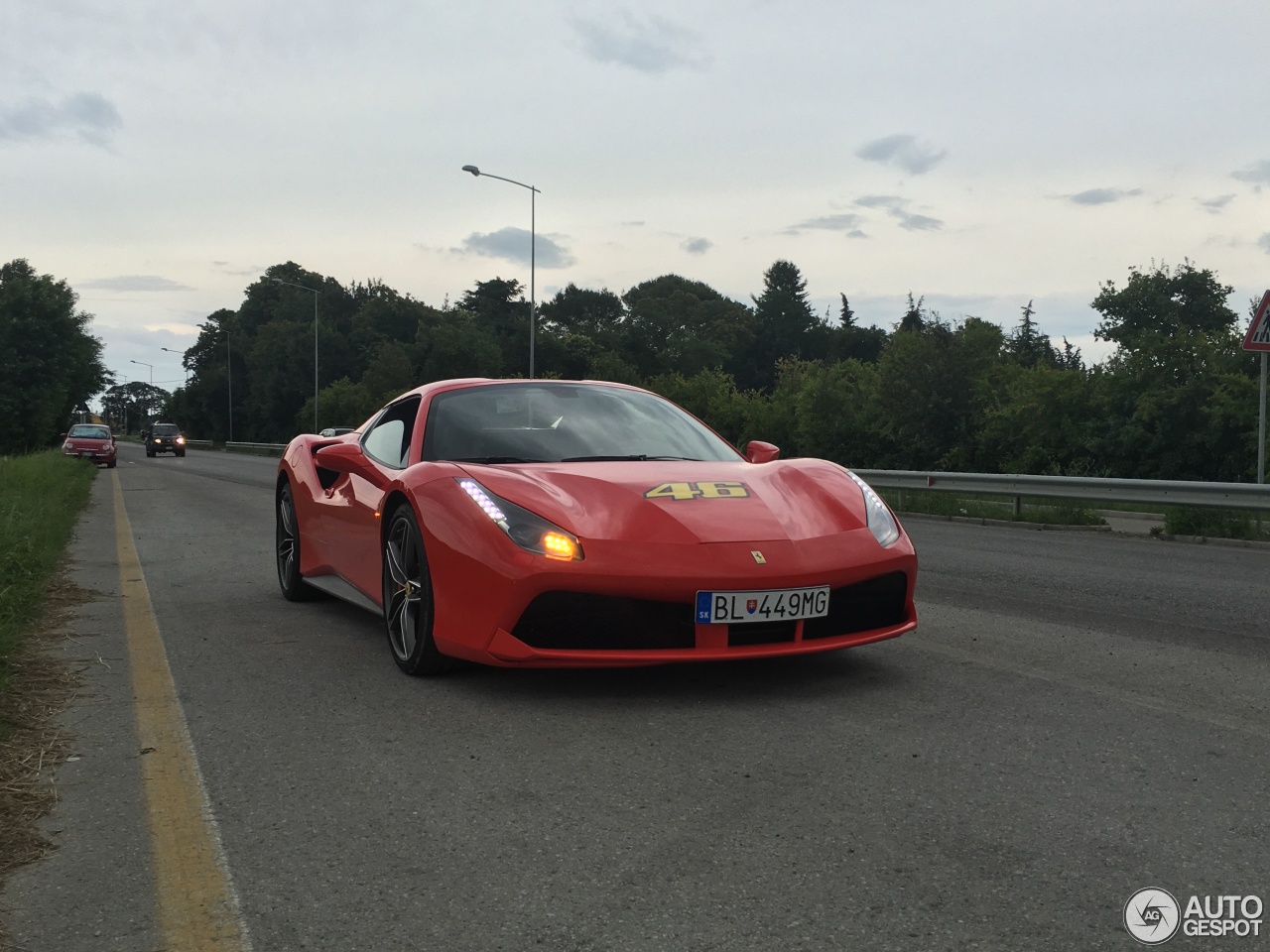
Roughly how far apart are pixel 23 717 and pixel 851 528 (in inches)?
120

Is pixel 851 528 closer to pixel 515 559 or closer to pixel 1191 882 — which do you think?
pixel 515 559

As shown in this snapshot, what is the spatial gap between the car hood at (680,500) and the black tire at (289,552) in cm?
266

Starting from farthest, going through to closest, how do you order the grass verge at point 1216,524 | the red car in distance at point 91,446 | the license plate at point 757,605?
the red car in distance at point 91,446 < the grass verge at point 1216,524 < the license plate at point 757,605

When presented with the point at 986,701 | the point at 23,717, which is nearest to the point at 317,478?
the point at 23,717

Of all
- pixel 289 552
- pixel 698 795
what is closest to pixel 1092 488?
pixel 289 552

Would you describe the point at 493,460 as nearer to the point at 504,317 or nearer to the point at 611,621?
the point at 611,621

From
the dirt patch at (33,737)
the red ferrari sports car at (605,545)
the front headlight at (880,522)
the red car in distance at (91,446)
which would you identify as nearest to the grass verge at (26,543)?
the dirt patch at (33,737)

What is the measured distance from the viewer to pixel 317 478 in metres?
6.77

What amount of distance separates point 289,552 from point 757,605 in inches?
155

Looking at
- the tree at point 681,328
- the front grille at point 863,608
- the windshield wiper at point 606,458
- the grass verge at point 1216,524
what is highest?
the tree at point 681,328

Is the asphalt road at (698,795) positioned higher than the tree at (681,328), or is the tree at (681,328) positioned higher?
the tree at (681,328)

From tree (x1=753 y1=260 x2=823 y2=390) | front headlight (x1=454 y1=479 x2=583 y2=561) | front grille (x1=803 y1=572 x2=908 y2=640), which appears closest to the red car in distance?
front headlight (x1=454 y1=479 x2=583 y2=561)

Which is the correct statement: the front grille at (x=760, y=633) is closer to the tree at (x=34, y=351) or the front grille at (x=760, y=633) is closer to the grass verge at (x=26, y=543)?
the grass verge at (x=26, y=543)

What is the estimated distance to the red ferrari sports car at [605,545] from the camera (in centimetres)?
425
